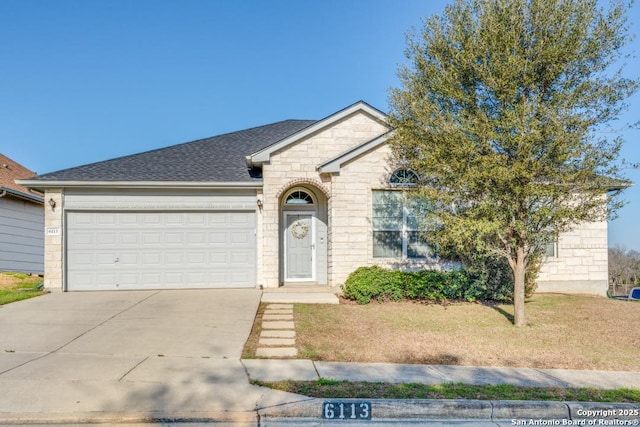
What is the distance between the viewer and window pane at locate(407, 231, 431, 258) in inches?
492

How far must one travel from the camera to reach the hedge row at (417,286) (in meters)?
11.4

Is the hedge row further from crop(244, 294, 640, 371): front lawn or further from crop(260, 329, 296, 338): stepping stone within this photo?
crop(260, 329, 296, 338): stepping stone

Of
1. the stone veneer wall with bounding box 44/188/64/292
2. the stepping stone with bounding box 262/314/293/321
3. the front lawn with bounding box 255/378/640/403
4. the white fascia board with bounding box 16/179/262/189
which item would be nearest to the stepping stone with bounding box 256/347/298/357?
the front lawn with bounding box 255/378/640/403

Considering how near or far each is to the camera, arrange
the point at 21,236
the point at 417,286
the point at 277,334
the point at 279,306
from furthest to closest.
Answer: the point at 21,236, the point at 417,286, the point at 279,306, the point at 277,334

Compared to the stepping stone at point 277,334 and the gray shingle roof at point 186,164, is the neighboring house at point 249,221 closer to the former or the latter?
the gray shingle roof at point 186,164

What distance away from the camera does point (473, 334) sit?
8570 mm

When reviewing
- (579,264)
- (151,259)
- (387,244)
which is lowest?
(579,264)

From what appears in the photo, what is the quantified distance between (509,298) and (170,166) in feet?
32.7

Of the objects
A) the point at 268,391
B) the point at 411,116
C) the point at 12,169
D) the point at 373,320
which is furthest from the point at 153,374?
the point at 12,169

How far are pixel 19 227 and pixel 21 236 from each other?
37 cm

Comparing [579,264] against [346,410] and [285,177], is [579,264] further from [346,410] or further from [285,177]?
[346,410]

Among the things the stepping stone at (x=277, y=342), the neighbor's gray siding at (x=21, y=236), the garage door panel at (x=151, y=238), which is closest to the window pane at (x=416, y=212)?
the stepping stone at (x=277, y=342)

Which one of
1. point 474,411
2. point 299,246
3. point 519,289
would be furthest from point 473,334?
point 299,246

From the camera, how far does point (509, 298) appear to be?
11820 millimetres
